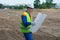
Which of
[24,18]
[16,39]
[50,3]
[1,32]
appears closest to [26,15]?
[24,18]

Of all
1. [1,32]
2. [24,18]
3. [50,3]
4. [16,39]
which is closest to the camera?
[24,18]

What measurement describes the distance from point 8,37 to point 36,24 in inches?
187

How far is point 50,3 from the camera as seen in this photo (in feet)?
239

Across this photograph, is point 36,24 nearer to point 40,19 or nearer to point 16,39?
point 40,19

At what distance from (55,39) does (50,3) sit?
60.7 metres

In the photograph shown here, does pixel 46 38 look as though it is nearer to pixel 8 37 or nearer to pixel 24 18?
pixel 8 37

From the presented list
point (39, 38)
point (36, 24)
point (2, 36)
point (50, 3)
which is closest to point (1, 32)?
point (2, 36)

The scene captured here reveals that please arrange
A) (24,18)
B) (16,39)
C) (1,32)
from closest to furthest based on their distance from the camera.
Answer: (24,18), (16,39), (1,32)

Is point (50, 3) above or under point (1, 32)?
under

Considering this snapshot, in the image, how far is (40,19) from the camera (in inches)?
317

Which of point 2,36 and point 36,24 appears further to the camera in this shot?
point 2,36

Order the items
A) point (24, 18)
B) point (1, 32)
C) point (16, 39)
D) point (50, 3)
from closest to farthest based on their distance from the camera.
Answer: point (24, 18)
point (16, 39)
point (1, 32)
point (50, 3)

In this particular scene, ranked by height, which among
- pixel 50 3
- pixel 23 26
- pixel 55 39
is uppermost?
pixel 23 26

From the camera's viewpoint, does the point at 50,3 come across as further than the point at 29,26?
Yes
